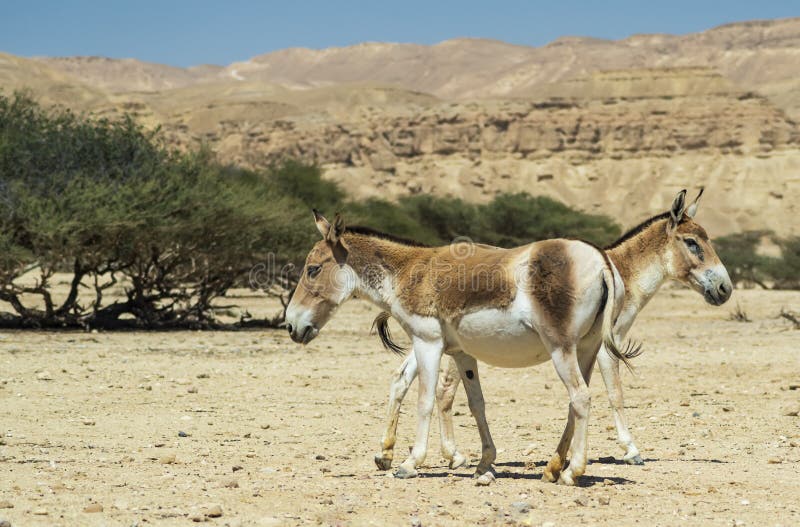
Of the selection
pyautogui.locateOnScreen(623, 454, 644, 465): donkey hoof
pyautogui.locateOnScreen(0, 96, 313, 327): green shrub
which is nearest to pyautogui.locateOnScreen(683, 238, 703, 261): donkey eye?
pyautogui.locateOnScreen(623, 454, 644, 465): donkey hoof

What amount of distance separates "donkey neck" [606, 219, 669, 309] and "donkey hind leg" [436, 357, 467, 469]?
197 centimetres

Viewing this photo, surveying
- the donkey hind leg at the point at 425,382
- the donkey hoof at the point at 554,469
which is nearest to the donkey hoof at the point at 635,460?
the donkey hoof at the point at 554,469

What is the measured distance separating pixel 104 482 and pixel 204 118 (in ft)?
489

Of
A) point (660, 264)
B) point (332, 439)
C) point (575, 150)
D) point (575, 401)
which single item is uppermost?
point (575, 150)

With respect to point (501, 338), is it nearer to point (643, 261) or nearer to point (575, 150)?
point (643, 261)

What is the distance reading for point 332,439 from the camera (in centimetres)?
1043

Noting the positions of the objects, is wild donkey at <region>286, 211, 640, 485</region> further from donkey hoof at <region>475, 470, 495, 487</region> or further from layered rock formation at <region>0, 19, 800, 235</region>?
layered rock formation at <region>0, 19, 800, 235</region>

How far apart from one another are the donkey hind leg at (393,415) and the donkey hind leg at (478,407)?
40 cm

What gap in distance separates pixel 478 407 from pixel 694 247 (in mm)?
3061

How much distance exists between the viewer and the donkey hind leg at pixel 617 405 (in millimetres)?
9062

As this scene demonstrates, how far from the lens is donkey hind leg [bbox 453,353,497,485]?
8.19 m

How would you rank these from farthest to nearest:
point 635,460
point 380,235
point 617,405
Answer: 1. point 617,405
2. point 635,460
3. point 380,235

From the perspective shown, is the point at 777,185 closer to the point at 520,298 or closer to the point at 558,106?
the point at 558,106

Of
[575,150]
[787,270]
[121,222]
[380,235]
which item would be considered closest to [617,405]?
[380,235]
